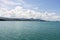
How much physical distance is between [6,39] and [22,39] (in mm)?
3818

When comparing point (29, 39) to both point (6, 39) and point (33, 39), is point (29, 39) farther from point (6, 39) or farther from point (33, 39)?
point (6, 39)

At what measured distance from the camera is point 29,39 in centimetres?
3083

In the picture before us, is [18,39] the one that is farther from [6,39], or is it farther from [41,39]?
[41,39]

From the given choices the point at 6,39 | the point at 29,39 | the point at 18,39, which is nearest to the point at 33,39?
the point at 29,39

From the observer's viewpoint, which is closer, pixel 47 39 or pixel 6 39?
pixel 6 39

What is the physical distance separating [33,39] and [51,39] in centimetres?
453

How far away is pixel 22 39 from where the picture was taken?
30.8 meters

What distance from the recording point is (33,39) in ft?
101

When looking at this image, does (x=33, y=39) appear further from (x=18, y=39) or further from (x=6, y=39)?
(x=6, y=39)

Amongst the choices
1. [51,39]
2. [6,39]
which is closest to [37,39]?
[51,39]

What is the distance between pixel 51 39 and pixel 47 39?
1.00 metres

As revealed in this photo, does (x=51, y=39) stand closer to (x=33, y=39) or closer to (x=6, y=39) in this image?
(x=33, y=39)

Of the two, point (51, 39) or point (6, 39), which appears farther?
point (51, 39)

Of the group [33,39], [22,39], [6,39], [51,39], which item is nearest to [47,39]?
[51,39]
